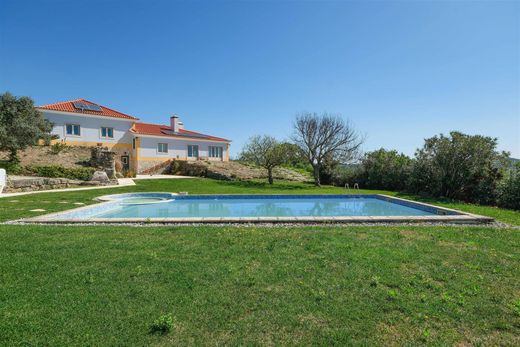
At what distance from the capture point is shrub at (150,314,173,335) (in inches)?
116

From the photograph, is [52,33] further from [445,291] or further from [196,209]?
[445,291]

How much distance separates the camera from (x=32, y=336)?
2805 millimetres

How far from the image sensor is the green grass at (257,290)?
9.64 ft

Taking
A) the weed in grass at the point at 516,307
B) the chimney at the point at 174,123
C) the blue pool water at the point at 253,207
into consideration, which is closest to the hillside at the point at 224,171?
the chimney at the point at 174,123

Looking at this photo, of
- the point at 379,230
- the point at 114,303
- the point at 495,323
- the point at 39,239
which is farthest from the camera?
the point at 379,230

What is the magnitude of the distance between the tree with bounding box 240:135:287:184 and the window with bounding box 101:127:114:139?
614 inches

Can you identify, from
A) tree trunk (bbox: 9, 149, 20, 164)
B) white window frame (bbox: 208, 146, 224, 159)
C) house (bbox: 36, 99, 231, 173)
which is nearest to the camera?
tree trunk (bbox: 9, 149, 20, 164)

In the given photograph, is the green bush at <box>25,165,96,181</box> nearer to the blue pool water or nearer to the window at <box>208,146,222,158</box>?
the blue pool water

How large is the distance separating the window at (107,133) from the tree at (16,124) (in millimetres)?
6389

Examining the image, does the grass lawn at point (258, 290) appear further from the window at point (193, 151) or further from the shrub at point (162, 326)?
the window at point (193, 151)

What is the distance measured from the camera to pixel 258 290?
388 cm

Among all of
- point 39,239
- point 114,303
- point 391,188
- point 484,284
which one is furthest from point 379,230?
point 391,188

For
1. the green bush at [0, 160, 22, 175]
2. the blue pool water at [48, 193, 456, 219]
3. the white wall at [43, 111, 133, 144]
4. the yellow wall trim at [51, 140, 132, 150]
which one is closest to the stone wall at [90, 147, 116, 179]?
the green bush at [0, 160, 22, 175]

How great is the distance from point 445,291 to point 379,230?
3.59 m
